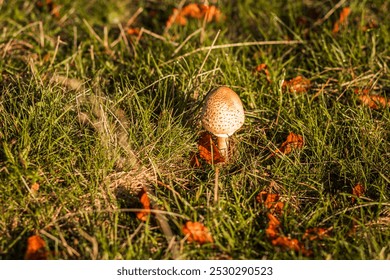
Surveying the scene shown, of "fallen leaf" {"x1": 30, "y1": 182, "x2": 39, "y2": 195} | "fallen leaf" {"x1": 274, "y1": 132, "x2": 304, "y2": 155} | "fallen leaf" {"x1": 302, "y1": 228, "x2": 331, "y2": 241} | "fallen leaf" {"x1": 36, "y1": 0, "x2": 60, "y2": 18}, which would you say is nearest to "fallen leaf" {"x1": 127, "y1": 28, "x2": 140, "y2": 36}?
"fallen leaf" {"x1": 36, "y1": 0, "x2": 60, "y2": 18}

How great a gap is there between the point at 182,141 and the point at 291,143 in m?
0.75

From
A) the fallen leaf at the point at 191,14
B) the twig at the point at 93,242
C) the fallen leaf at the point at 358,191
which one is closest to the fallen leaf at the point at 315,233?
the fallen leaf at the point at 358,191

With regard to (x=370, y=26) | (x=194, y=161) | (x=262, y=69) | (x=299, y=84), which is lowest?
(x=194, y=161)

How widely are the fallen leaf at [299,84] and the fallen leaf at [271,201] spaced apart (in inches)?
43.5

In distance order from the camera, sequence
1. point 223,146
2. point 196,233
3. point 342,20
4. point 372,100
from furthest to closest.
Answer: point 342,20, point 372,100, point 223,146, point 196,233

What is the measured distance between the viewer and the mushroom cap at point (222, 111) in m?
3.00

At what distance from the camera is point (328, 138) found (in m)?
3.42

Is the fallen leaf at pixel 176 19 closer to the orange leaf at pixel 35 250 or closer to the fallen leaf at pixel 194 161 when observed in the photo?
the fallen leaf at pixel 194 161

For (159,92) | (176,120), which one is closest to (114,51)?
(159,92)

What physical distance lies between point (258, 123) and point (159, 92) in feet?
2.56

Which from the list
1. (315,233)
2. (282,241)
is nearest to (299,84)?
(315,233)

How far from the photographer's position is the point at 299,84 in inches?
156

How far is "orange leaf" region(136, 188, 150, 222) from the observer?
2.88 m

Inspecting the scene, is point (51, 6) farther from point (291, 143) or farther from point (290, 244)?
point (290, 244)
